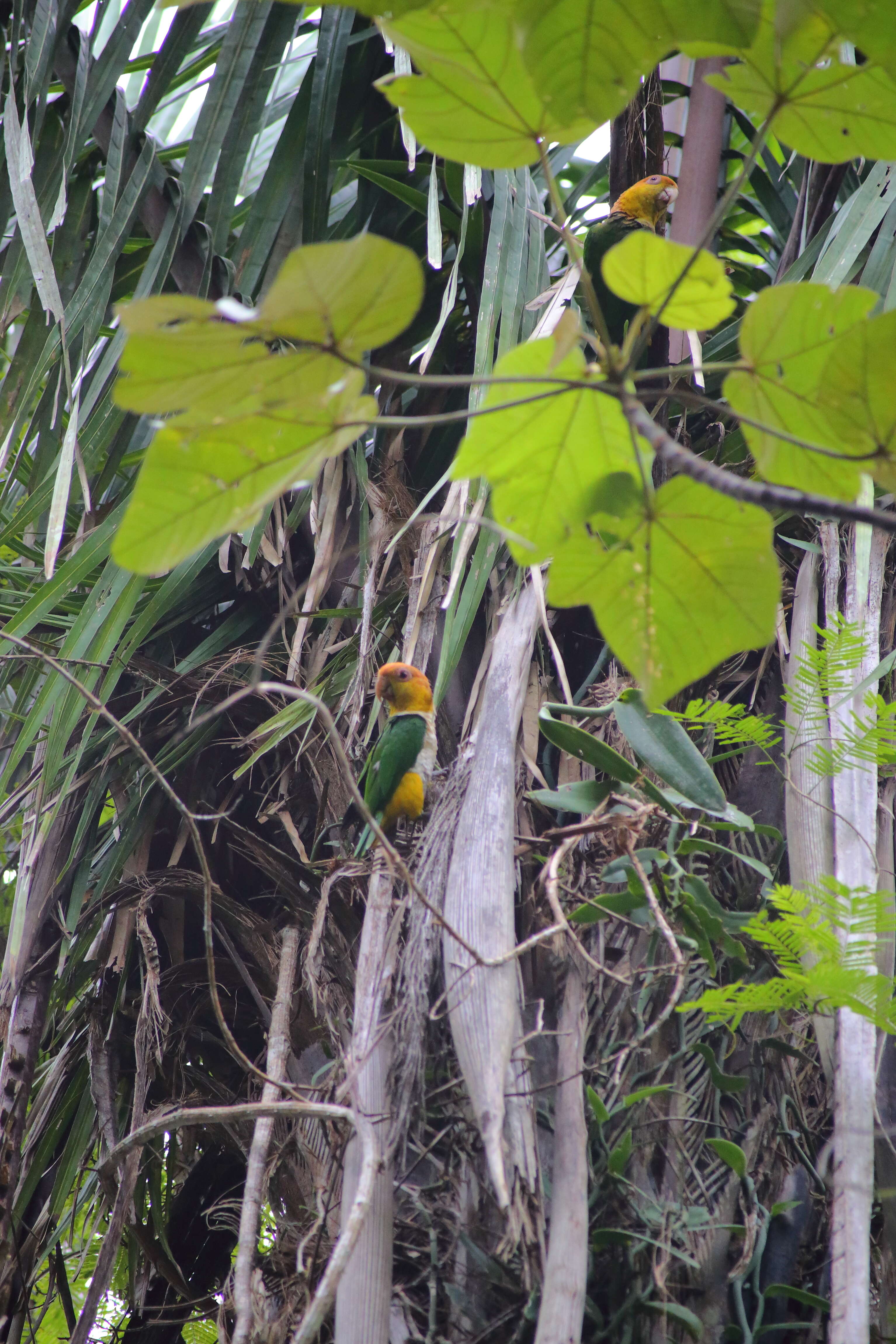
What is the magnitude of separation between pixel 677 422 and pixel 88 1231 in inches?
77.2

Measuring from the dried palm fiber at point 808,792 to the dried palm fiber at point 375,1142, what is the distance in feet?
1.91

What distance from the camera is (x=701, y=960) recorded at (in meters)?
1.50

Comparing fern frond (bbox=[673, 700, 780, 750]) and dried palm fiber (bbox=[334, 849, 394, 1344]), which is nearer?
dried palm fiber (bbox=[334, 849, 394, 1344])

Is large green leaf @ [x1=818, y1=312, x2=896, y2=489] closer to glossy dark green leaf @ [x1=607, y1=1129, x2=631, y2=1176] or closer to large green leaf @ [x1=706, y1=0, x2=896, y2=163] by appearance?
large green leaf @ [x1=706, y1=0, x2=896, y2=163]

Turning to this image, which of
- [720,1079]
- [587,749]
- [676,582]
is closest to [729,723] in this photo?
[587,749]

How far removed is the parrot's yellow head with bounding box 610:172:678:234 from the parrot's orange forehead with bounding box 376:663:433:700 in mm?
1003

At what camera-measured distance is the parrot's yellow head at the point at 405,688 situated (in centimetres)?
184

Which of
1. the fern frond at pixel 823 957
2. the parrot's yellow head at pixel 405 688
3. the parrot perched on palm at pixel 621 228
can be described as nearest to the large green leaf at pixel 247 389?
the fern frond at pixel 823 957

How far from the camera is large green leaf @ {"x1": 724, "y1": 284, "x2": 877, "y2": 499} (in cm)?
57

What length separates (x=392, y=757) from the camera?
2.01 meters

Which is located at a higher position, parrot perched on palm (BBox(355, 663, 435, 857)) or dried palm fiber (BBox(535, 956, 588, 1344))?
parrot perched on palm (BBox(355, 663, 435, 857))

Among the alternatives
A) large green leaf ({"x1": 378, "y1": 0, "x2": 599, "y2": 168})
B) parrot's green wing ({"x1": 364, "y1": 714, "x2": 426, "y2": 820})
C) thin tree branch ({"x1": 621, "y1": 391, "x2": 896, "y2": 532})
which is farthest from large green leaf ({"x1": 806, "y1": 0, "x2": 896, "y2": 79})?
parrot's green wing ({"x1": 364, "y1": 714, "x2": 426, "y2": 820})

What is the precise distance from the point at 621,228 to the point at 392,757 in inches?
47.9

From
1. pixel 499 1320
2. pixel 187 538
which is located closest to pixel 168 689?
pixel 499 1320
